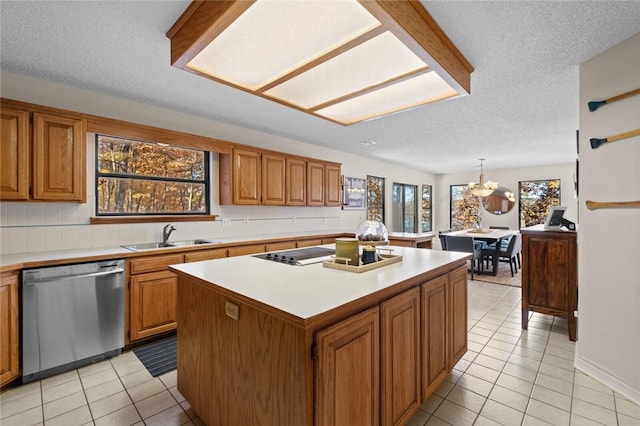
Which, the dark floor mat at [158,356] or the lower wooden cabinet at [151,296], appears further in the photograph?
the lower wooden cabinet at [151,296]

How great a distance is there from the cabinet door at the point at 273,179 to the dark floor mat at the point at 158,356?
2.03 m

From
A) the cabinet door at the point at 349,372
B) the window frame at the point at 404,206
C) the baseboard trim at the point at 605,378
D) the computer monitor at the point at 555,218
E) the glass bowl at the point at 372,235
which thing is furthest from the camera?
the window frame at the point at 404,206

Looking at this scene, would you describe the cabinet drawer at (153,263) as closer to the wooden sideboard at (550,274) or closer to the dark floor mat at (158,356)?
the dark floor mat at (158,356)

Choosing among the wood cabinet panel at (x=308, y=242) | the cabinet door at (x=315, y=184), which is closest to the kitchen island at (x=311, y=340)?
the wood cabinet panel at (x=308, y=242)

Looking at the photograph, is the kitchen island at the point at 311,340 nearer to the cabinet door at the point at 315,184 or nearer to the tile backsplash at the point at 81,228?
the tile backsplash at the point at 81,228

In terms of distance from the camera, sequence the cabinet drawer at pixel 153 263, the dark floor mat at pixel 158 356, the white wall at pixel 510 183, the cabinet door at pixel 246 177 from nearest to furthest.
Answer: the dark floor mat at pixel 158 356, the cabinet drawer at pixel 153 263, the cabinet door at pixel 246 177, the white wall at pixel 510 183

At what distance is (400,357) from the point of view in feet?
4.91

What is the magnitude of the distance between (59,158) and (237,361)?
2503 millimetres

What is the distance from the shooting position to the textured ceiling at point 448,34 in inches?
67.4

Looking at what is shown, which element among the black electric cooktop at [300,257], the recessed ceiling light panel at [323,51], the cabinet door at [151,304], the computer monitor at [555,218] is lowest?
the cabinet door at [151,304]

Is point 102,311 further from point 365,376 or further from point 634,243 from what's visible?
point 634,243

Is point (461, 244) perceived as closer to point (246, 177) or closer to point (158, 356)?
point (246, 177)

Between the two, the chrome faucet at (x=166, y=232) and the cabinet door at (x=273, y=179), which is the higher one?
the cabinet door at (x=273, y=179)

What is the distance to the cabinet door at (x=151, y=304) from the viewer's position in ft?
8.63
